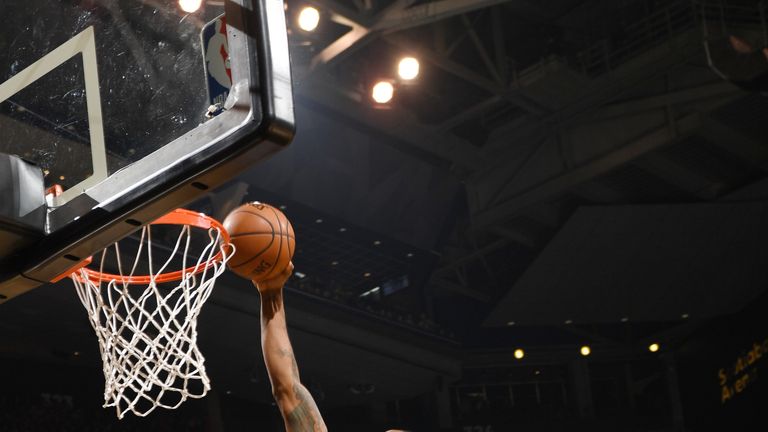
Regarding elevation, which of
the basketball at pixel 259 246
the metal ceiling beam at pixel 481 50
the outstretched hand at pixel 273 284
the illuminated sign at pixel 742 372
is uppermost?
the metal ceiling beam at pixel 481 50

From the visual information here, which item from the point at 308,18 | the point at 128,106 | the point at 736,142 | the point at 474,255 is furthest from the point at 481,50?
the point at 128,106

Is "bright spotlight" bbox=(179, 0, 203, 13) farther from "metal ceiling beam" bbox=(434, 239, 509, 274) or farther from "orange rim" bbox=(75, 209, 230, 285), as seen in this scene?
"metal ceiling beam" bbox=(434, 239, 509, 274)

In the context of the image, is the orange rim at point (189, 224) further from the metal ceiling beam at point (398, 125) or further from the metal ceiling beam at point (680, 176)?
the metal ceiling beam at point (680, 176)

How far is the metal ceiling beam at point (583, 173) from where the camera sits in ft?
36.6

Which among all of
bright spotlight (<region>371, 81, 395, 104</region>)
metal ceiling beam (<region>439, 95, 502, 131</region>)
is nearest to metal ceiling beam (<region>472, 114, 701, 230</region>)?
metal ceiling beam (<region>439, 95, 502, 131</region>)

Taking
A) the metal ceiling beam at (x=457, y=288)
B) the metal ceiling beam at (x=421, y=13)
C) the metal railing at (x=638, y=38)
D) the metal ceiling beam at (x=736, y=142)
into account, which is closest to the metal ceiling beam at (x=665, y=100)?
the metal railing at (x=638, y=38)

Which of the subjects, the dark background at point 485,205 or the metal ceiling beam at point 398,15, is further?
the dark background at point 485,205

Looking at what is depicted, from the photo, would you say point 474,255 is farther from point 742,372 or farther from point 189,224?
point 189,224

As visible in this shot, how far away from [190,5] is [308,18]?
6785 millimetres

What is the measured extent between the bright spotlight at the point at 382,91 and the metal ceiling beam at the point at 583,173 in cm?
256

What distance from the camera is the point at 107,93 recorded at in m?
2.50

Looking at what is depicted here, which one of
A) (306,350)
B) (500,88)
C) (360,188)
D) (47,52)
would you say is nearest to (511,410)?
(306,350)

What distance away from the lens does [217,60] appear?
2250mm

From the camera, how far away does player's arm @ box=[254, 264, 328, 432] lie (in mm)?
3027
